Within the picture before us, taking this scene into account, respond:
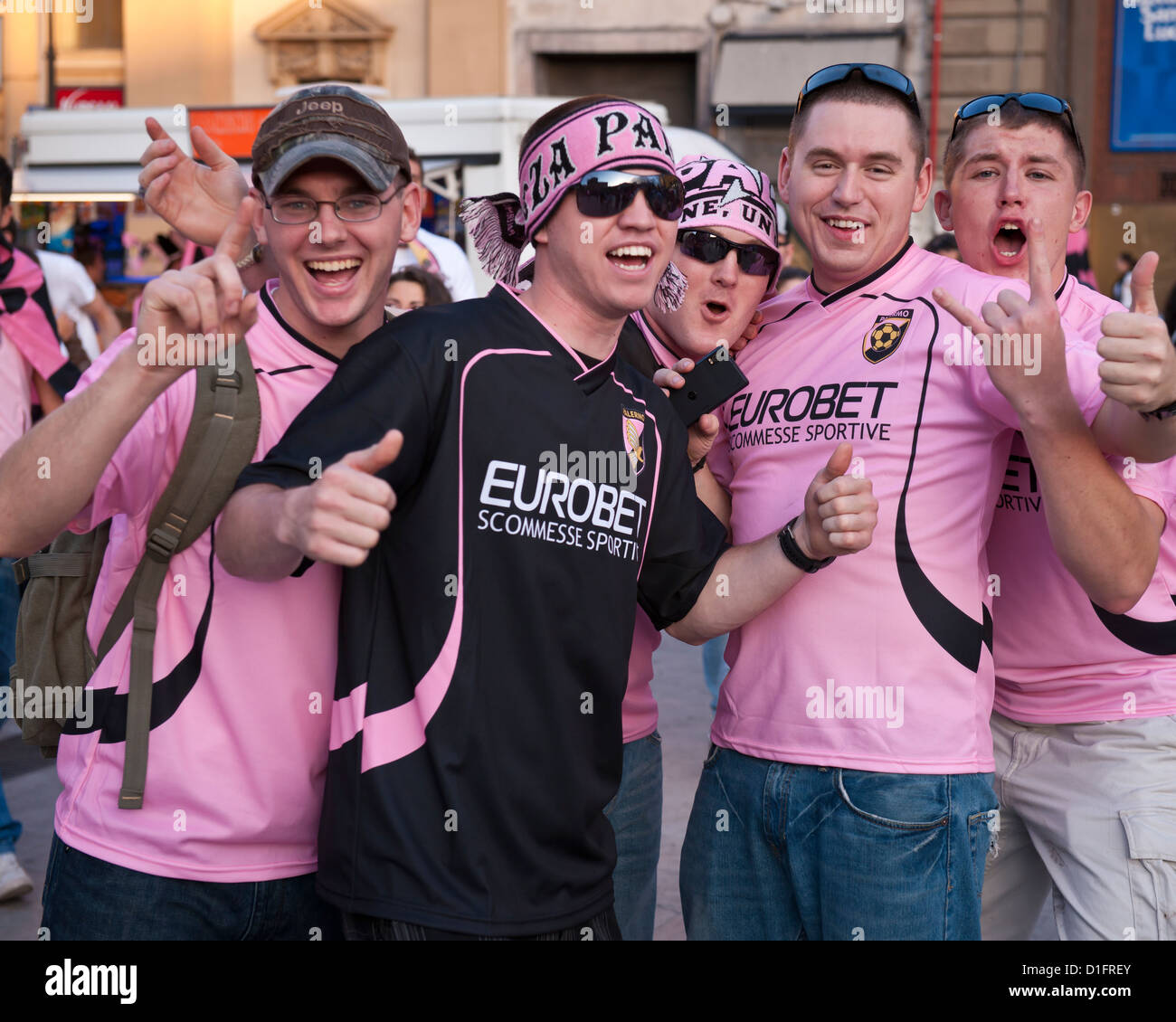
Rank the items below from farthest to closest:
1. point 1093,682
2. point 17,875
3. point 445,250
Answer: point 445,250 < point 17,875 < point 1093,682

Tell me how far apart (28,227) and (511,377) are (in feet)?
38.6

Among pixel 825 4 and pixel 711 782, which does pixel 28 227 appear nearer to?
pixel 825 4

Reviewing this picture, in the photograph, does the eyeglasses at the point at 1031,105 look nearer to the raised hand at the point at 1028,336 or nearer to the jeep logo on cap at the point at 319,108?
the raised hand at the point at 1028,336

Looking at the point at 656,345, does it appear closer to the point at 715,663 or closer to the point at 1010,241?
the point at 1010,241

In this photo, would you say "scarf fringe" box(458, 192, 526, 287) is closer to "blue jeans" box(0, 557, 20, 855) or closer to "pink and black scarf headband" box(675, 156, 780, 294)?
"pink and black scarf headband" box(675, 156, 780, 294)

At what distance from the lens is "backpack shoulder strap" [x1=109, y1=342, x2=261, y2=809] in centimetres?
227

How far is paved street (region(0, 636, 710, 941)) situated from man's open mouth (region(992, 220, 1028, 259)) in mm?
2418

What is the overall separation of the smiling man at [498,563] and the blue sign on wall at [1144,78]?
619 inches

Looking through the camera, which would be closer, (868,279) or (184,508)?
(184,508)

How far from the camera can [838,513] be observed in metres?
2.48

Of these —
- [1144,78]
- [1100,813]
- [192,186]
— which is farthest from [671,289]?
[1144,78]

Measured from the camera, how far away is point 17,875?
453cm

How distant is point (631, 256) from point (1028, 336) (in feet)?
2.52
